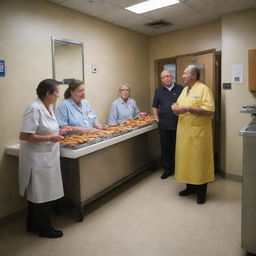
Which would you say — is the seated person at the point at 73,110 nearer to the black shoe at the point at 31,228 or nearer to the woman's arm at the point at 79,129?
the woman's arm at the point at 79,129

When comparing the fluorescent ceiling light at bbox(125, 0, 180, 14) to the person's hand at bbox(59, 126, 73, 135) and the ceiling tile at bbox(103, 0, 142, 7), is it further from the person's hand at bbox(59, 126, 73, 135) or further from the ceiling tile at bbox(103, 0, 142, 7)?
the person's hand at bbox(59, 126, 73, 135)

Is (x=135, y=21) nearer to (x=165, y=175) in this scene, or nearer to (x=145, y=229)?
(x=165, y=175)

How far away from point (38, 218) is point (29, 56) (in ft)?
5.51

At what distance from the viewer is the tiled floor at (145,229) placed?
2.16m

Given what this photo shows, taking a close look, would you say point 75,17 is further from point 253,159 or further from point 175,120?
point 253,159

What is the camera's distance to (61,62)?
319 cm

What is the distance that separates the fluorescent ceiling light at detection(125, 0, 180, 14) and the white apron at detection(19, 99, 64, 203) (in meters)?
1.87

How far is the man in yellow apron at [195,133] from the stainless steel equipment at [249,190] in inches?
37.4

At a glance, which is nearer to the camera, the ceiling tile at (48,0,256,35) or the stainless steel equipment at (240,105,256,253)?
the stainless steel equipment at (240,105,256,253)

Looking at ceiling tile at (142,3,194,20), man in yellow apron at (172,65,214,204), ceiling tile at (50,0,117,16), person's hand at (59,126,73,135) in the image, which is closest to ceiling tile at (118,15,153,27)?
ceiling tile at (142,3,194,20)

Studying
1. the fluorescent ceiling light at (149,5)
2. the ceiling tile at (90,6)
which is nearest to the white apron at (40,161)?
the ceiling tile at (90,6)

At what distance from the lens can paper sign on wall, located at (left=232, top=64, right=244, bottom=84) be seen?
3.54 metres

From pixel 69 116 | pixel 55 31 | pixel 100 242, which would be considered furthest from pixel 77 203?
pixel 55 31

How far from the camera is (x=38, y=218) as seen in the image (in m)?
2.35
